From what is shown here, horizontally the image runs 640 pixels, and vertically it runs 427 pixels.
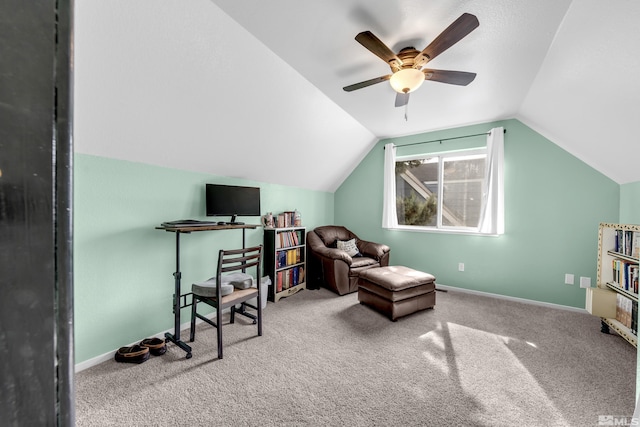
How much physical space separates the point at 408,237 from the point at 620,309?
2.37 meters

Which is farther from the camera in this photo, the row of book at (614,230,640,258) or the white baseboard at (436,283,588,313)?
the white baseboard at (436,283,588,313)

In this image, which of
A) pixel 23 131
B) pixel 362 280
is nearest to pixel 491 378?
pixel 362 280

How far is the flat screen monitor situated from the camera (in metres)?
2.70

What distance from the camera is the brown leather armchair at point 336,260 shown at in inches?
143

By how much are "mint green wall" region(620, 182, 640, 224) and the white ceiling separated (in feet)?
0.48

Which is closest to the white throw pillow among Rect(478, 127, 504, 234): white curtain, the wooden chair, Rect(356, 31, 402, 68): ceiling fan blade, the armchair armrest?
the armchair armrest

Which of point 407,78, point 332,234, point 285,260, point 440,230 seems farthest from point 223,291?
point 440,230

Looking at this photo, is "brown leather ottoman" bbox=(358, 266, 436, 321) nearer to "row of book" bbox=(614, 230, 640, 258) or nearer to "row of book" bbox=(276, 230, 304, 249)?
"row of book" bbox=(276, 230, 304, 249)

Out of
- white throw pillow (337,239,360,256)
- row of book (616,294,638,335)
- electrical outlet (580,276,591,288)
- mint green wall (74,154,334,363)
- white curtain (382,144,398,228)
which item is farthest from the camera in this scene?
white curtain (382,144,398,228)

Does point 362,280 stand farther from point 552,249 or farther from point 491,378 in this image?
point 552,249

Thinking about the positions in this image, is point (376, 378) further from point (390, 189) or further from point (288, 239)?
point (390, 189)

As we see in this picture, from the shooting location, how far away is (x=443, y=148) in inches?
157

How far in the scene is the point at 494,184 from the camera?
3.49 metres

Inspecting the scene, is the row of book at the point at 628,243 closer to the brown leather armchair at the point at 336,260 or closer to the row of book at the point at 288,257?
the brown leather armchair at the point at 336,260
